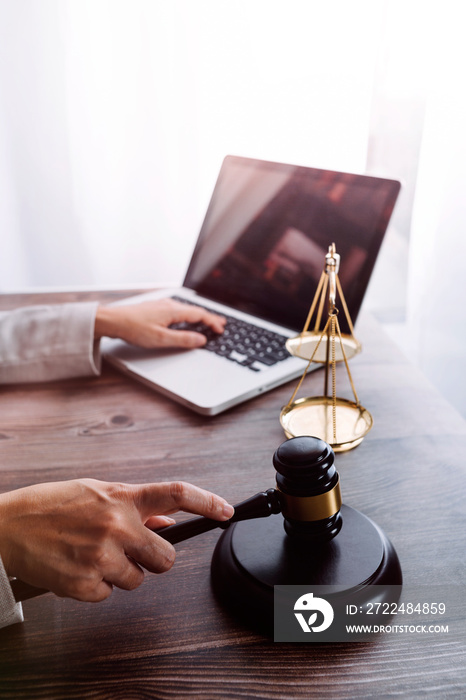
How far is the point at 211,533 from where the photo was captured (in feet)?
2.29

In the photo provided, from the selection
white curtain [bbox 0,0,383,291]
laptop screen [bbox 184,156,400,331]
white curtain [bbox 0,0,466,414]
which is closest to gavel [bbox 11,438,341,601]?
laptop screen [bbox 184,156,400,331]

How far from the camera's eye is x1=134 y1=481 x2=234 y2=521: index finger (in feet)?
1.96

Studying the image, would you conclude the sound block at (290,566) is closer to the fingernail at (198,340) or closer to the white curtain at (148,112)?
the fingernail at (198,340)

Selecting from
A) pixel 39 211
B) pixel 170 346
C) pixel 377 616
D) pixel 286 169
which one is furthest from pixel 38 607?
pixel 39 211

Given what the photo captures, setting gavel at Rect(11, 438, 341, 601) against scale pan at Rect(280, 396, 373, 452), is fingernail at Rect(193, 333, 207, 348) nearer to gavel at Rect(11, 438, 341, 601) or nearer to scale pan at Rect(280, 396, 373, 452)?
scale pan at Rect(280, 396, 373, 452)

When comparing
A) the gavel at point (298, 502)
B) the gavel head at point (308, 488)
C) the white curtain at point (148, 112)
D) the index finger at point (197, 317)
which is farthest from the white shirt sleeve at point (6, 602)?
the white curtain at point (148, 112)

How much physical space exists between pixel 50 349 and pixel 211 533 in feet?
1.60

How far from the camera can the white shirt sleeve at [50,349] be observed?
103 cm

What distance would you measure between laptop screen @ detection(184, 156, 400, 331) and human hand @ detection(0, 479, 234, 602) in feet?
1.86

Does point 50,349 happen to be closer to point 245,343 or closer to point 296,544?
point 245,343

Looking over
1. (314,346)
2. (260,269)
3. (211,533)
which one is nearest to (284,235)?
(260,269)

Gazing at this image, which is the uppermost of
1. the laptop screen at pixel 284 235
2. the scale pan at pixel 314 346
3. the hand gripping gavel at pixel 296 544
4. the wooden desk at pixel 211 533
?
the laptop screen at pixel 284 235

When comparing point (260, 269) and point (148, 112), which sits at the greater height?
point (148, 112)

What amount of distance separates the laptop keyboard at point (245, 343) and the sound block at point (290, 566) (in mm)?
393
